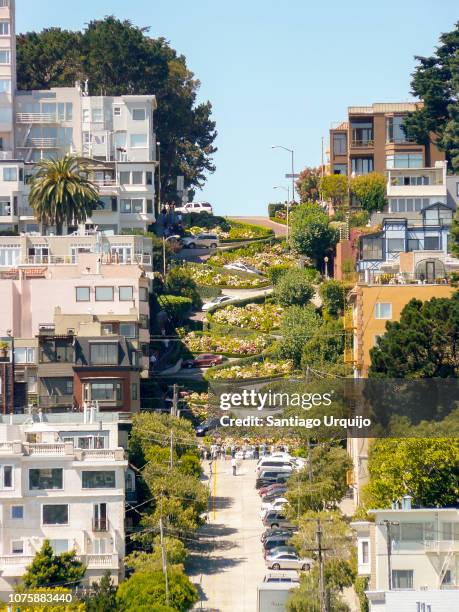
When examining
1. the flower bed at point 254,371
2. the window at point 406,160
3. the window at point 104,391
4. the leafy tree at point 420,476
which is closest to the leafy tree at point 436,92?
the window at point 406,160

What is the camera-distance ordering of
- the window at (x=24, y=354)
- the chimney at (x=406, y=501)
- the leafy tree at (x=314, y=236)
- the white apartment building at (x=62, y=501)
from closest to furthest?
the chimney at (x=406, y=501), the white apartment building at (x=62, y=501), the window at (x=24, y=354), the leafy tree at (x=314, y=236)

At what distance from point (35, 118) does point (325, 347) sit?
4887 centimetres

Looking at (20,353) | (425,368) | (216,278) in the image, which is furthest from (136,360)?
(216,278)

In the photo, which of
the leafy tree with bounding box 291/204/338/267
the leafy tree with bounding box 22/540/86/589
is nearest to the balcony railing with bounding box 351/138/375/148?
the leafy tree with bounding box 291/204/338/267

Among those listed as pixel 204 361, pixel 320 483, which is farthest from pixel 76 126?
pixel 320 483

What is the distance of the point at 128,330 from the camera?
482ft

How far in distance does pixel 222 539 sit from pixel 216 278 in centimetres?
6223

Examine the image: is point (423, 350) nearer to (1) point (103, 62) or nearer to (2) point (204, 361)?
(2) point (204, 361)

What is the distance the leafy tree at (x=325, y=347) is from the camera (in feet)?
486

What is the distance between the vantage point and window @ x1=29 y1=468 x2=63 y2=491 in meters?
111

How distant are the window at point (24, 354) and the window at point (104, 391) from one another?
7.78 metres

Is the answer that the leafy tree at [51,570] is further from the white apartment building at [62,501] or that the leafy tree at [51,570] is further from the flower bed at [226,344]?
the flower bed at [226,344]

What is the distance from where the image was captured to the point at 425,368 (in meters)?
122

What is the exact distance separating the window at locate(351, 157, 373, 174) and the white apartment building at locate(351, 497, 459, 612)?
315 ft
